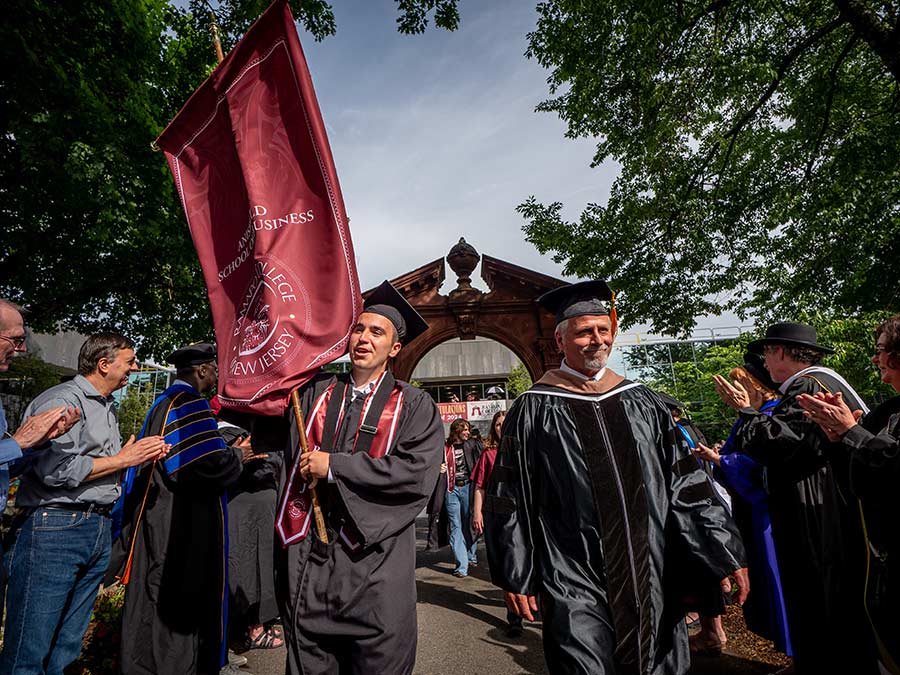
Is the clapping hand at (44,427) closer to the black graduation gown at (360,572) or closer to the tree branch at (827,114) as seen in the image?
the black graduation gown at (360,572)

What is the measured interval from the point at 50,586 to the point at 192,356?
1627mm

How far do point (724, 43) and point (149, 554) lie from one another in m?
11.4

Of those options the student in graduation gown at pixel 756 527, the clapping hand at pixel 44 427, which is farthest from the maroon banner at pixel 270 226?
the student in graduation gown at pixel 756 527

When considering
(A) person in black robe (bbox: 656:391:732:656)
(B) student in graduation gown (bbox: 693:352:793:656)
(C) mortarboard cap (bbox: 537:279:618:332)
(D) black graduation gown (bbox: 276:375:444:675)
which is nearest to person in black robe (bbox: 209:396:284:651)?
(D) black graduation gown (bbox: 276:375:444:675)

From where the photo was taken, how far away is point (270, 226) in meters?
2.58

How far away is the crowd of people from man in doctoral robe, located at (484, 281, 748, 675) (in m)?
0.01

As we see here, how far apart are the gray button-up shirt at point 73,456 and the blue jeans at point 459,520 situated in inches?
202

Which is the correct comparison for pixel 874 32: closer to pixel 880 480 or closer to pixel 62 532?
pixel 880 480

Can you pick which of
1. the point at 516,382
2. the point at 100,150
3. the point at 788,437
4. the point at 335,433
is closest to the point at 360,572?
the point at 335,433

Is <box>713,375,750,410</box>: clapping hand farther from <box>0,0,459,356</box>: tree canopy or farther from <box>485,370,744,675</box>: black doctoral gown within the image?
<box>0,0,459,356</box>: tree canopy

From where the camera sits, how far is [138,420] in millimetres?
27484

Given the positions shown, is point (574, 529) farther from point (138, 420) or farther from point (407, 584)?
point (138, 420)

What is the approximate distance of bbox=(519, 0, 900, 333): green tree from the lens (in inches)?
318

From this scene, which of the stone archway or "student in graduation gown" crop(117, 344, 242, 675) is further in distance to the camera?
the stone archway
